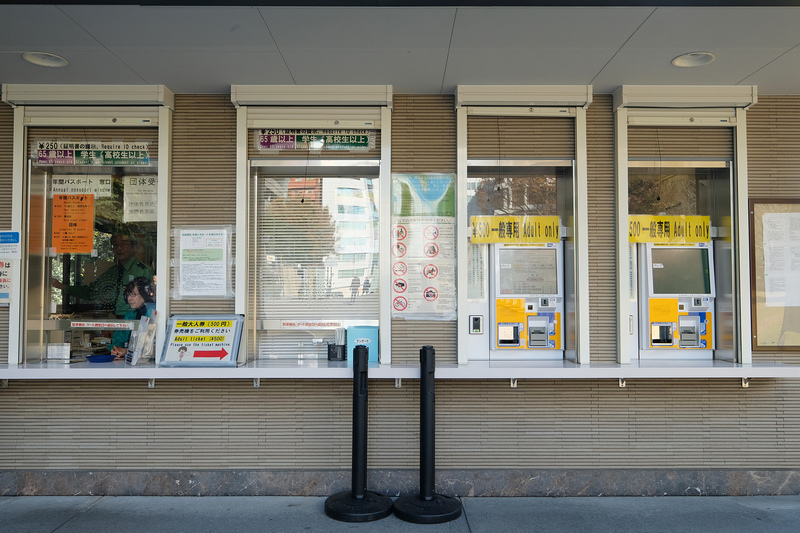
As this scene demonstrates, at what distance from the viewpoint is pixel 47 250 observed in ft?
15.5

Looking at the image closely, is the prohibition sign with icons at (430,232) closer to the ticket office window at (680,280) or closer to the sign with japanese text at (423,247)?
the sign with japanese text at (423,247)

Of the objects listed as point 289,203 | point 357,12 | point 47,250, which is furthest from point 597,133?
point 47,250

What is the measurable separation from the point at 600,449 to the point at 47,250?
4855 millimetres

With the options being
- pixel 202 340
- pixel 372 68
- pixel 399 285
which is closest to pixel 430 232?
pixel 399 285

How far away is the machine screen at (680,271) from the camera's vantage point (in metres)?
4.75

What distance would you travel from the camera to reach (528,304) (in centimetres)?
473

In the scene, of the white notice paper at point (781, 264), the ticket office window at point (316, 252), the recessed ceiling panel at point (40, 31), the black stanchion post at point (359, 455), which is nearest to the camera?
the recessed ceiling panel at point (40, 31)

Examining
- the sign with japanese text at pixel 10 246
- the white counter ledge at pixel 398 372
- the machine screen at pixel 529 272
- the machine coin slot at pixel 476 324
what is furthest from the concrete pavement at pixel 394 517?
the sign with japanese text at pixel 10 246

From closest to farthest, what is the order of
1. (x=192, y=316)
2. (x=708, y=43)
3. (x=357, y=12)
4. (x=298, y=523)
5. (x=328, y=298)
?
(x=357, y=12), (x=708, y=43), (x=298, y=523), (x=192, y=316), (x=328, y=298)

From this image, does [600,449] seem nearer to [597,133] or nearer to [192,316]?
[597,133]

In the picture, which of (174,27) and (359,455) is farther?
(359,455)

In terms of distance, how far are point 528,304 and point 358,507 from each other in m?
2.09

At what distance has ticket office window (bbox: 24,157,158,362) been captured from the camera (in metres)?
4.70

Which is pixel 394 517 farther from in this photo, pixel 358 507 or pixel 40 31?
pixel 40 31
